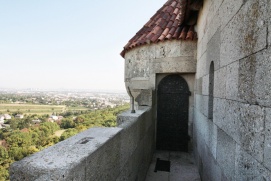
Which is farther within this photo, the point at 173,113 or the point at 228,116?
the point at 173,113

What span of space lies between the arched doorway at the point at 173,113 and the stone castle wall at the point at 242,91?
284 centimetres

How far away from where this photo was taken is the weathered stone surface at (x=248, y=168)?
1.38 metres

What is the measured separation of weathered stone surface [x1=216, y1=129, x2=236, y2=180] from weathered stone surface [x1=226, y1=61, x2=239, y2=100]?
478 mm

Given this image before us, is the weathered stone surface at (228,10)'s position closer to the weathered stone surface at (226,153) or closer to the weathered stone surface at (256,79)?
the weathered stone surface at (256,79)

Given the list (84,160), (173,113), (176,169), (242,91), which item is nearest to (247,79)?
→ (242,91)

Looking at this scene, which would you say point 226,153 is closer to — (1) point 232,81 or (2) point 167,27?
(1) point 232,81

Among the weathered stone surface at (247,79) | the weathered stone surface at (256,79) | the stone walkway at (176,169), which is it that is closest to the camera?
the weathered stone surface at (256,79)

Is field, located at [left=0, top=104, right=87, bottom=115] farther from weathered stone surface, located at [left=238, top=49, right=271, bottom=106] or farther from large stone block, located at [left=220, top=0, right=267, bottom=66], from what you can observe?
weathered stone surface, located at [left=238, top=49, right=271, bottom=106]

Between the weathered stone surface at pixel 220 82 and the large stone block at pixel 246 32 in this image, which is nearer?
the large stone block at pixel 246 32

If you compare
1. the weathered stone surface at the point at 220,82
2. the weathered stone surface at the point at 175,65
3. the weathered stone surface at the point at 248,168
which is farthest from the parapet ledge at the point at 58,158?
the weathered stone surface at the point at 175,65

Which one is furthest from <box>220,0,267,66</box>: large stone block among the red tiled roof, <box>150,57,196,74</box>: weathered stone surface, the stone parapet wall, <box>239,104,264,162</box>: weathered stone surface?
<box>150,57,196,74</box>: weathered stone surface

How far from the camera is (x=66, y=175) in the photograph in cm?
119

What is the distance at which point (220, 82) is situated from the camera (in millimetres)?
2568

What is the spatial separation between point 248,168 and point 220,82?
123 cm
